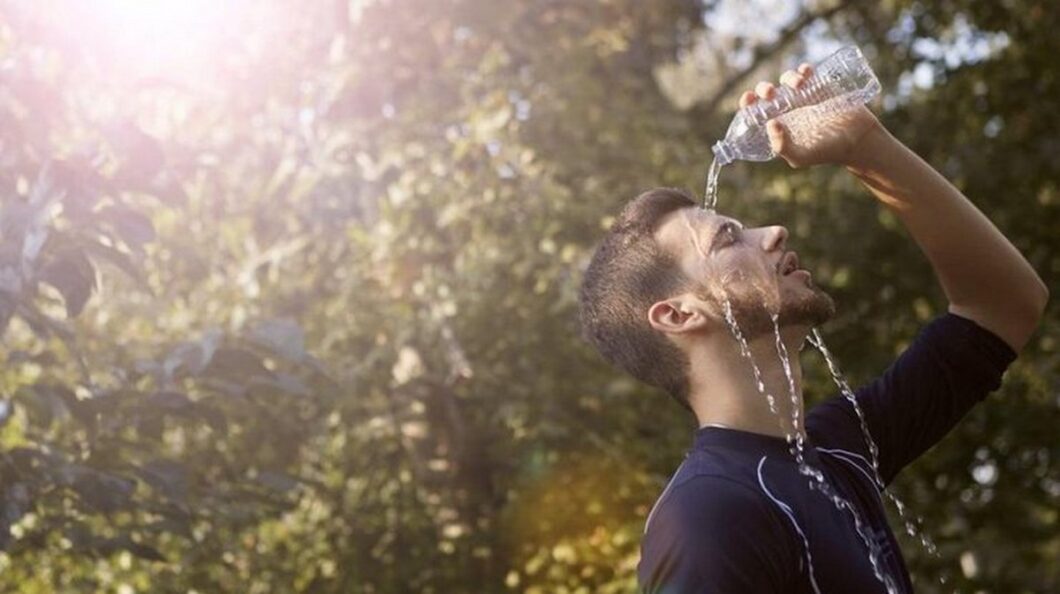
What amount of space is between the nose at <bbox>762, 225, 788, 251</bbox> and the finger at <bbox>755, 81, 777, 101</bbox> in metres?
0.23

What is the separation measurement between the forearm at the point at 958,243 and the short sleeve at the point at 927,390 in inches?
2.1

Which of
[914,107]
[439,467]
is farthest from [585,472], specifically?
[914,107]

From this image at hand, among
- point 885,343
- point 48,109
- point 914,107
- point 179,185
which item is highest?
point 48,109

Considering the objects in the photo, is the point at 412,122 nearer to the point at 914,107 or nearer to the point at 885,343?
the point at 885,343

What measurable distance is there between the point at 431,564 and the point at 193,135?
2278 millimetres

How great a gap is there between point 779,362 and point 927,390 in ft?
1.55

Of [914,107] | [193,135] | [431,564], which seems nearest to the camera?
[431,564]

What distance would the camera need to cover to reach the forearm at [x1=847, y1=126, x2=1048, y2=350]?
301 centimetres

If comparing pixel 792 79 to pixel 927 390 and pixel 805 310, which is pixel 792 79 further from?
pixel 927 390

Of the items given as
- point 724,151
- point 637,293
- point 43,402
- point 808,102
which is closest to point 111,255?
point 43,402

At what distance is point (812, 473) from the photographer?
8.52 feet

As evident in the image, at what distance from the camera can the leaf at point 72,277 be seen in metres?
3.96

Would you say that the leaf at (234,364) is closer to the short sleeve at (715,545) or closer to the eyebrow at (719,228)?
the eyebrow at (719,228)

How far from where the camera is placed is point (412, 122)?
7609 millimetres
